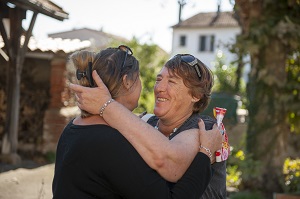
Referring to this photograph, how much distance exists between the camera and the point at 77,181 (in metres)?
2.37

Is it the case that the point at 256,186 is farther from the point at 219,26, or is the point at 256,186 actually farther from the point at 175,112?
the point at 219,26

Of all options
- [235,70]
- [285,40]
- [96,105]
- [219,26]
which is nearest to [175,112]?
[96,105]

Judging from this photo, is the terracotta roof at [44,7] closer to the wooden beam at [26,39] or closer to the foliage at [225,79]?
the wooden beam at [26,39]

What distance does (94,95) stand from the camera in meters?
2.44

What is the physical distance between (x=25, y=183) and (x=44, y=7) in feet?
10.7

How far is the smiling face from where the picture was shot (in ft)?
9.26

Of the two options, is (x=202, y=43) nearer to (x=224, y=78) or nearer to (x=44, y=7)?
(x=224, y=78)

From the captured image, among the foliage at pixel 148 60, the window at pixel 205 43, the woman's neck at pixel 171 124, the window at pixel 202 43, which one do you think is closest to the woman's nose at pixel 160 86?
the woman's neck at pixel 171 124

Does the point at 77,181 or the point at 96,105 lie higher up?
the point at 96,105

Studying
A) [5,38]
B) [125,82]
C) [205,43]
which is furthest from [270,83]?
[205,43]

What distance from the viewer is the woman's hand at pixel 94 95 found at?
2443mm

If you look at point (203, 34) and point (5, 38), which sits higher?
point (203, 34)

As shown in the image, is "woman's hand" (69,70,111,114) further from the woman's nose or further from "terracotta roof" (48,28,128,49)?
"terracotta roof" (48,28,128,49)

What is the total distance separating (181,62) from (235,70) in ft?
84.2
